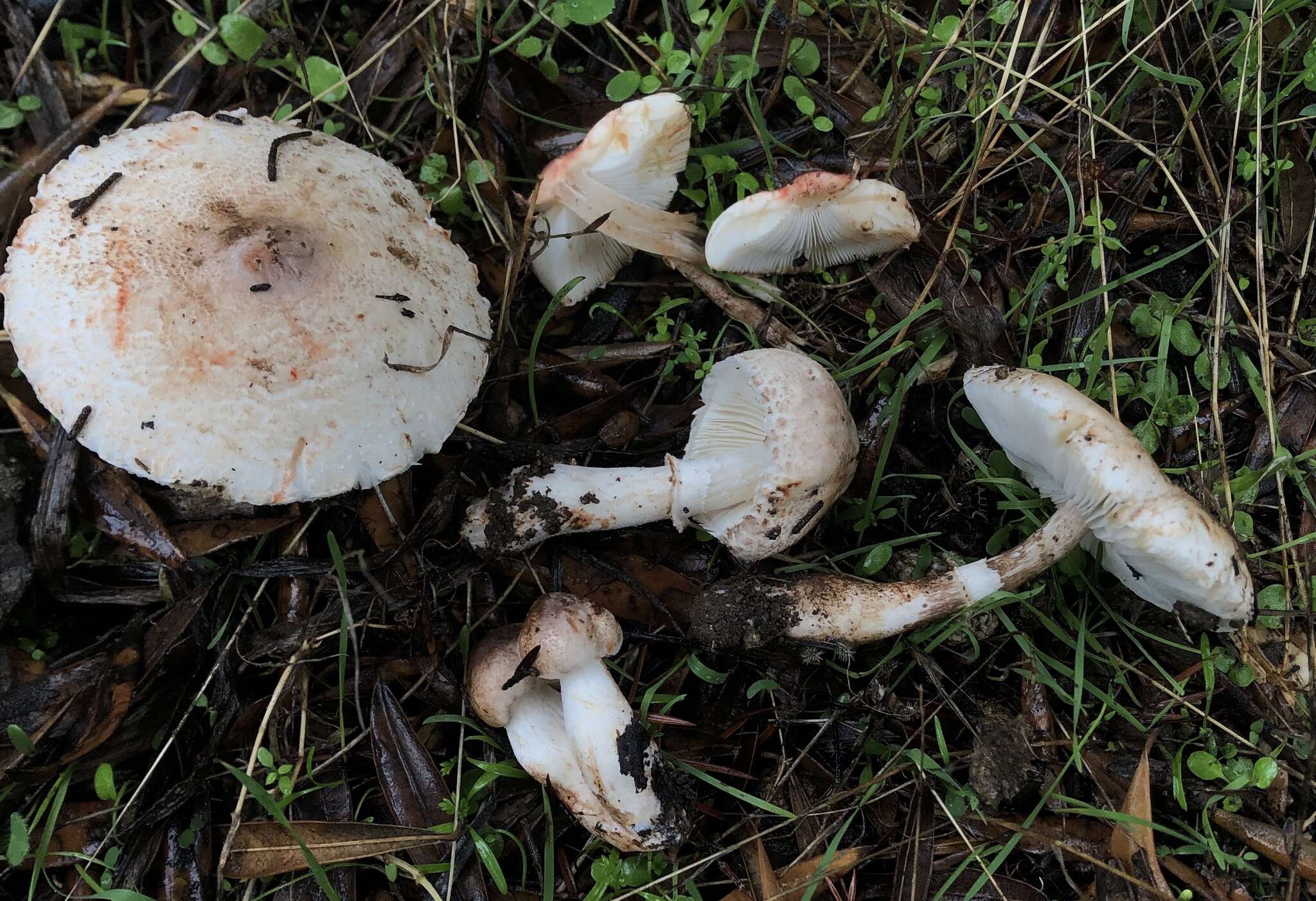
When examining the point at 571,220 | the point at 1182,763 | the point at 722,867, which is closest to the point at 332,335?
the point at 571,220

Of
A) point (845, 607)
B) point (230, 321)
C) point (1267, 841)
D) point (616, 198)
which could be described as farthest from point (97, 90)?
Result: point (1267, 841)

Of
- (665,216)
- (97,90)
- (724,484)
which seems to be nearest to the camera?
(724,484)

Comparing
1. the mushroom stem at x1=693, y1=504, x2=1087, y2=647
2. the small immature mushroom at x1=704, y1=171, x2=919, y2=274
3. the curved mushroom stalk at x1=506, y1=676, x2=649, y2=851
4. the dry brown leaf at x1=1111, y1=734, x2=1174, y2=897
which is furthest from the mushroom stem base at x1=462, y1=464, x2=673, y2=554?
the dry brown leaf at x1=1111, y1=734, x2=1174, y2=897

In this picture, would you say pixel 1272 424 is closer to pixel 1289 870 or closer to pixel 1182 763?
pixel 1182 763

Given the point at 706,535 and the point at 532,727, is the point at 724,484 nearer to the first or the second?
the point at 706,535

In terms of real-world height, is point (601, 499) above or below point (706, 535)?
above

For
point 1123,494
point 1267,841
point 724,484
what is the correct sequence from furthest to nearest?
point 724,484 → point 1267,841 → point 1123,494

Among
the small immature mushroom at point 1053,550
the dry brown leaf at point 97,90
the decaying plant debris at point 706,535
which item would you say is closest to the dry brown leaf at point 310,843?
the decaying plant debris at point 706,535
